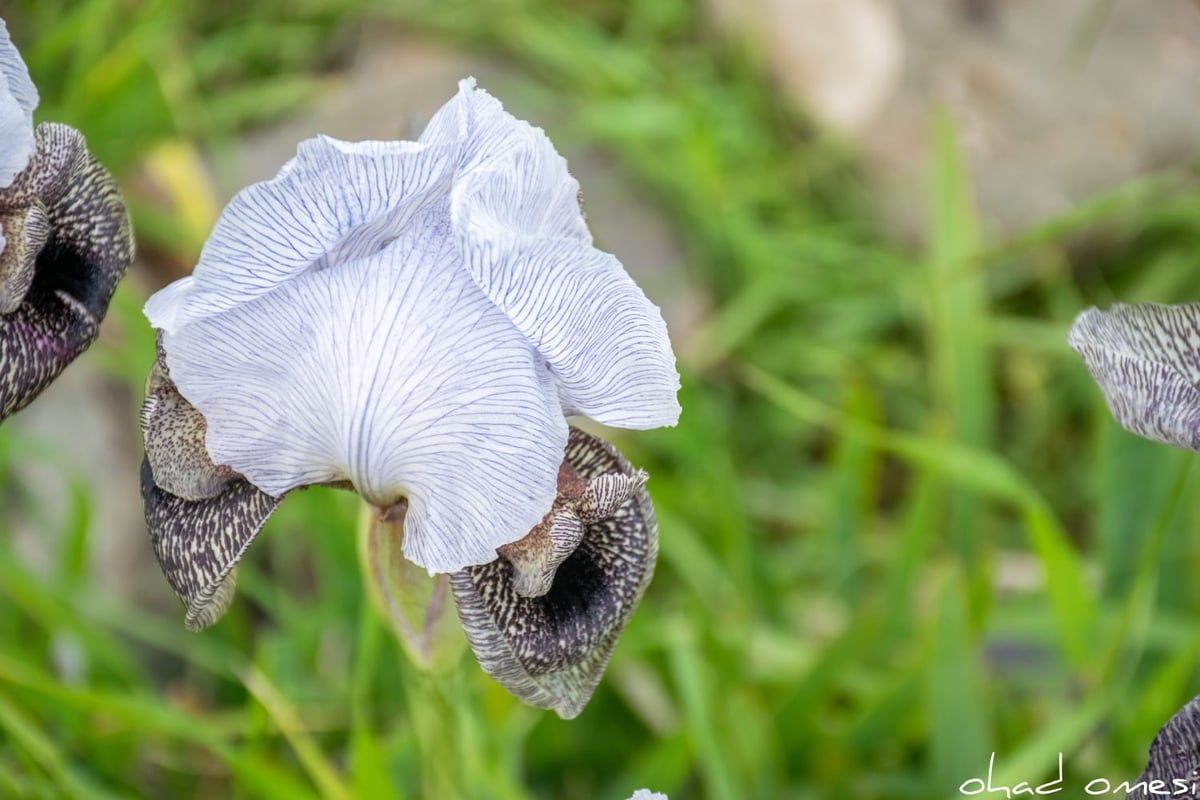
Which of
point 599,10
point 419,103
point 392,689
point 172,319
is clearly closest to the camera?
point 172,319

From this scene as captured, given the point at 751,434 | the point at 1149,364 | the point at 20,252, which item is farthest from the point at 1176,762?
the point at 751,434

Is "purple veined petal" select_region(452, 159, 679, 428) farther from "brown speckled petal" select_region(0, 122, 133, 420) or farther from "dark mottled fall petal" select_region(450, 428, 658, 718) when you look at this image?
"brown speckled petal" select_region(0, 122, 133, 420)

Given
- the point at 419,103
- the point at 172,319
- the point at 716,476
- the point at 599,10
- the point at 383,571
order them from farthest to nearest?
the point at 599,10 → the point at 419,103 → the point at 716,476 → the point at 383,571 → the point at 172,319

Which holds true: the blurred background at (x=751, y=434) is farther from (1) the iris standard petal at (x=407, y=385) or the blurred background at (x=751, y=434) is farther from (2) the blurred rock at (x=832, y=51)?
(1) the iris standard petal at (x=407, y=385)

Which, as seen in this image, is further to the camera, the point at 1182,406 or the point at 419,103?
the point at 419,103

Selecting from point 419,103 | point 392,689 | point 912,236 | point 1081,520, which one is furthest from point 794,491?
point 419,103

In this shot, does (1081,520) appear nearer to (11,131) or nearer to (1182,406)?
(1182,406)

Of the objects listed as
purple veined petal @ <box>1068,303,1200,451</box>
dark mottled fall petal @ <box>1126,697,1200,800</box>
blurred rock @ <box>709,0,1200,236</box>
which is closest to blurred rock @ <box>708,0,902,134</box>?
blurred rock @ <box>709,0,1200,236</box>

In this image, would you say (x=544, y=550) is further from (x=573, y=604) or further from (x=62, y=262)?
(x=62, y=262)
